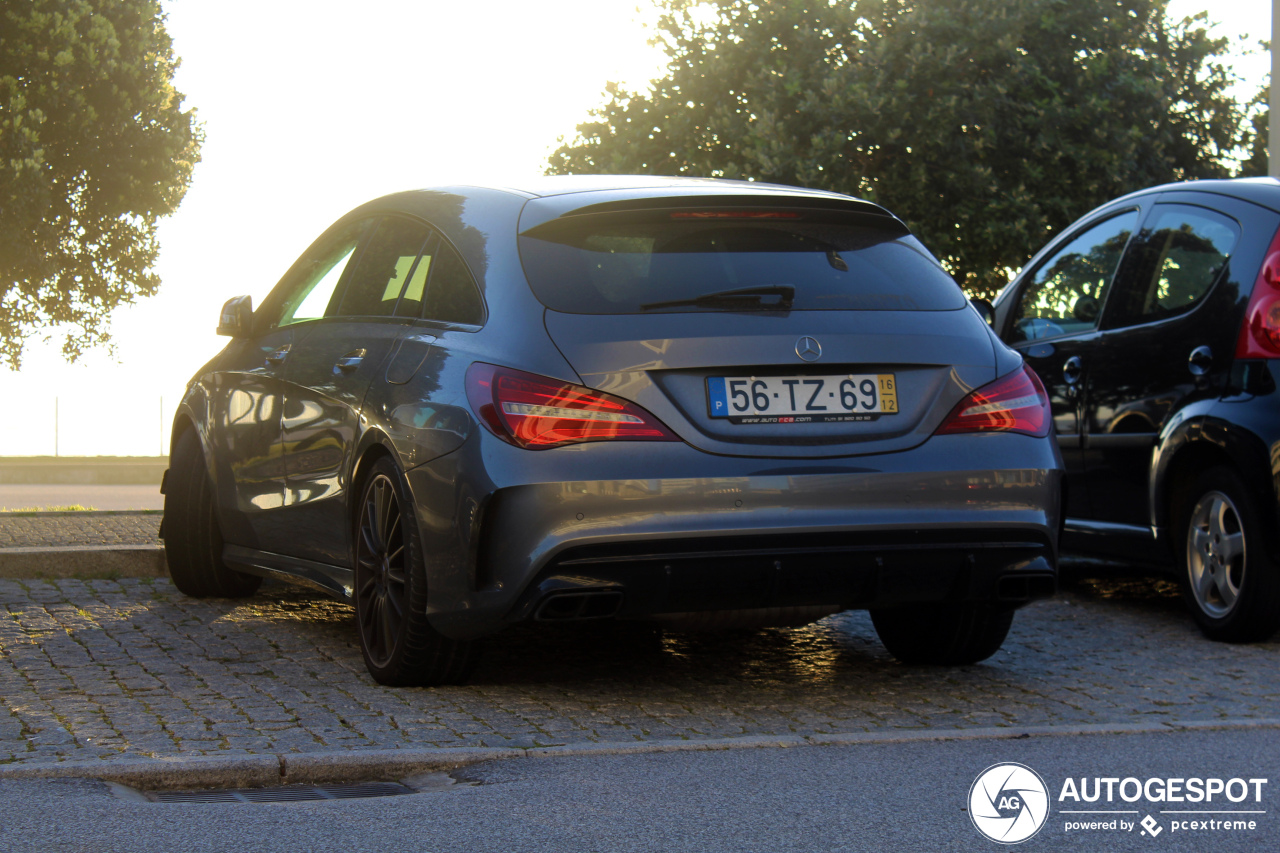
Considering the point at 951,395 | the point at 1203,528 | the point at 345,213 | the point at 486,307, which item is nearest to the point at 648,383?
the point at 486,307

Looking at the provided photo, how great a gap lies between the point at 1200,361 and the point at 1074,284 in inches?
52.5

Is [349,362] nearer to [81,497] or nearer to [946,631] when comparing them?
[946,631]

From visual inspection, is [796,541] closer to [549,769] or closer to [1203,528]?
[549,769]

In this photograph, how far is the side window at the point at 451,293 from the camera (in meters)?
4.87

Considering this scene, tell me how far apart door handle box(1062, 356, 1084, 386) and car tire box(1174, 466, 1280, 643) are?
0.89m

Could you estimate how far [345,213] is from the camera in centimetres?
633

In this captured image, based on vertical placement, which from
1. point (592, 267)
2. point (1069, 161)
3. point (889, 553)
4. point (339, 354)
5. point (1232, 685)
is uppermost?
point (1069, 161)

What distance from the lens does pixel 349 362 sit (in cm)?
545

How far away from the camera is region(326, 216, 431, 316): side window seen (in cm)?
548

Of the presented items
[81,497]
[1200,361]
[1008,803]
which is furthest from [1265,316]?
[81,497]

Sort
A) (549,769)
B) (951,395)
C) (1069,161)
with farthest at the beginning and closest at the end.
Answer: (1069,161) < (951,395) < (549,769)

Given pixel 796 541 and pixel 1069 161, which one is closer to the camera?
pixel 796 541

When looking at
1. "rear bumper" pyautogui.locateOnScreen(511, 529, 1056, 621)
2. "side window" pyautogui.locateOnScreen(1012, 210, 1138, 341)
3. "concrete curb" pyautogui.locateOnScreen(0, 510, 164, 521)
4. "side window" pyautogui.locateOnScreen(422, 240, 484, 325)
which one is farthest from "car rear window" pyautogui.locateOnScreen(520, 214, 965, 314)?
"concrete curb" pyautogui.locateOnScreen(0, 510, 164, 521)

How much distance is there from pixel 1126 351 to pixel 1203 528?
2.88ft
